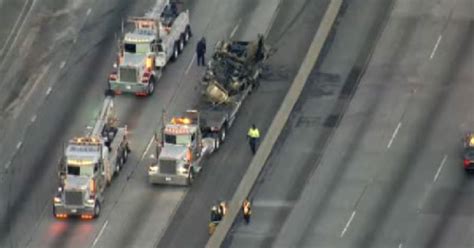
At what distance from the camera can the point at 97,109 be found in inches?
7229

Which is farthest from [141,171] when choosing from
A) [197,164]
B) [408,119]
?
[408,119]

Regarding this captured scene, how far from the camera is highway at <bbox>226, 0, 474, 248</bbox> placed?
170375 mm

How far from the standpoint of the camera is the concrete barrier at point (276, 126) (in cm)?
16988

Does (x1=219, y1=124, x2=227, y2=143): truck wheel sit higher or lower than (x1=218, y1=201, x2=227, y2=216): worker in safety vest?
higher

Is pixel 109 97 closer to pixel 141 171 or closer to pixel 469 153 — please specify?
pixel 141 171

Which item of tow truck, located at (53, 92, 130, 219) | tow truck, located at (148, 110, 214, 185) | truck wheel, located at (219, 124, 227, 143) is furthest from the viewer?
truck wheel, located at (219, 124, 227, 143)

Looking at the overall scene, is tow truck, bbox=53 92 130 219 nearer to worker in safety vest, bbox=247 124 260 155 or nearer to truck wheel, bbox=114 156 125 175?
truck wheel, bbox=114 156 125 175

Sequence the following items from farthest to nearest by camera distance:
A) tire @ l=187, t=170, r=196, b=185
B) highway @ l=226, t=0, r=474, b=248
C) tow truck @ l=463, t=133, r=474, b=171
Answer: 1. tow truck @ l=463, t=133, r=474, b=171
2. tire @ l=187, t=170, r=196, b=185
3. highway @ l=226, t=0, r=474, b=248

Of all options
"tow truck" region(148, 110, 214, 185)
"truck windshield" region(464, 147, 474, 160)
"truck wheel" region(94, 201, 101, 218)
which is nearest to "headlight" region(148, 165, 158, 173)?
"tow truck" region(148, 110, 214, 185)

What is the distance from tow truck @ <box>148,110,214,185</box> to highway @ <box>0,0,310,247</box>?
76cm

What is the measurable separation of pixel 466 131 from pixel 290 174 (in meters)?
11.9

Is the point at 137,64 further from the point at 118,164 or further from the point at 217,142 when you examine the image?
the point at 118,164

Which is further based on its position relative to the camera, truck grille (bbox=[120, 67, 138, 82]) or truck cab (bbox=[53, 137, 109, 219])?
truck grille (bbox=[120, 67, 138, 82])

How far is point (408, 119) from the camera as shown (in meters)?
183
